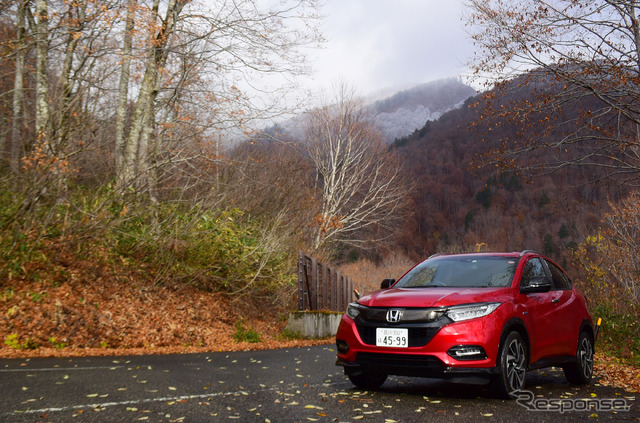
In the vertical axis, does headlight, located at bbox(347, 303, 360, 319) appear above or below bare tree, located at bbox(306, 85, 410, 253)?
below

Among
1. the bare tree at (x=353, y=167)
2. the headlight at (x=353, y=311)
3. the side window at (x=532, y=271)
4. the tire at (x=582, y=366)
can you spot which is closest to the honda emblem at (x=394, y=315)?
the headlight at (x=353, y=311)

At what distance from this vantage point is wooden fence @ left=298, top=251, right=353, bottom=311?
17.5m

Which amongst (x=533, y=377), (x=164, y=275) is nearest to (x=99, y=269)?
(x=164, y=275)

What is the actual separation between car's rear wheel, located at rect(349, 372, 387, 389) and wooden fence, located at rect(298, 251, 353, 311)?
10.5 metres

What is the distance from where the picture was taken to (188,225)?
15.0 meters

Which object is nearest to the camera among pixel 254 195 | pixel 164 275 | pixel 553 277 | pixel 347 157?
pixel 553 277

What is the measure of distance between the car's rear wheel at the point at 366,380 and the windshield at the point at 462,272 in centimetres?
124

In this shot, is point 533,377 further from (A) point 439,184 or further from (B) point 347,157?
(A) point 439,184

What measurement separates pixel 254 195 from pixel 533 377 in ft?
51.7

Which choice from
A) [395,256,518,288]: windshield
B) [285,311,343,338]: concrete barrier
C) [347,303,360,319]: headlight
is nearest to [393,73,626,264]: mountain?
[285,311,343,338]: concrete barrier

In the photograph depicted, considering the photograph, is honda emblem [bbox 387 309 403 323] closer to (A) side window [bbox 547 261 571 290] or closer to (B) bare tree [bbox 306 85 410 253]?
(A) side window [bbox 547 261 571 290]

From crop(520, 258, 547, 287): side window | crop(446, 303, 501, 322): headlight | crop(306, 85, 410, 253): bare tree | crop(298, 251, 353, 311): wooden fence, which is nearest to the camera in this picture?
crop(446, 303, 501, 322): headlight

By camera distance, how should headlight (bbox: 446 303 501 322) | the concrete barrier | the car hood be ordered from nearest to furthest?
headlight (bbox: 446 303 501 322) < the car hood < the concrete barrier

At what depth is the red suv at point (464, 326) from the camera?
19.2 ft
